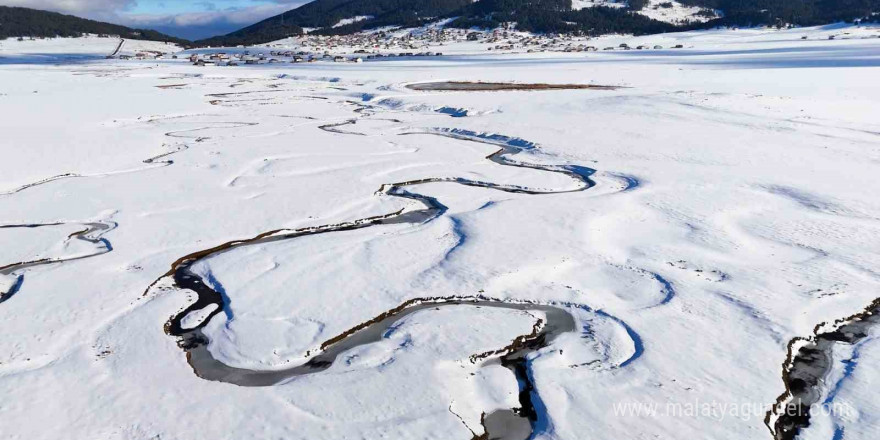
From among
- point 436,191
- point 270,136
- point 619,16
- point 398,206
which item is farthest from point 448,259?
point 619,16

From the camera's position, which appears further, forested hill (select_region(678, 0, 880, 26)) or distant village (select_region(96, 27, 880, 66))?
forested hill (select_region(678, 0, 880, 26))

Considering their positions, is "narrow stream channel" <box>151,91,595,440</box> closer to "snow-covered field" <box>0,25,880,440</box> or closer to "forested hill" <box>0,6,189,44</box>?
"snow-covered field" <box>0,25,880,440</box>

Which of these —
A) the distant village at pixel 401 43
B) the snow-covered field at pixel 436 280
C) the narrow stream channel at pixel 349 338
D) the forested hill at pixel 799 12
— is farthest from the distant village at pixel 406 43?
the narrow stream channel at pixel 349 338

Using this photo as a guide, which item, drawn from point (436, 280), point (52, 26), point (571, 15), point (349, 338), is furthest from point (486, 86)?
point (52, 26)

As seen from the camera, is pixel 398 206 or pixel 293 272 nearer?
→ pixel 293 272

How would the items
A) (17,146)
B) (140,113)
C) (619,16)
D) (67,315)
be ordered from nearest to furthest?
(67,315)
(17,146)
(140,113)
(619,16)

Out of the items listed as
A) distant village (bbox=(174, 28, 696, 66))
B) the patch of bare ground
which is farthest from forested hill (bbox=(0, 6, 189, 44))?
the patch of bare ground

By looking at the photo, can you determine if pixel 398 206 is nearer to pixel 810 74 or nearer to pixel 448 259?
pixel 448 259

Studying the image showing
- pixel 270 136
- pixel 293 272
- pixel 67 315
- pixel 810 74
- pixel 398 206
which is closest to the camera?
pixel 67 315
